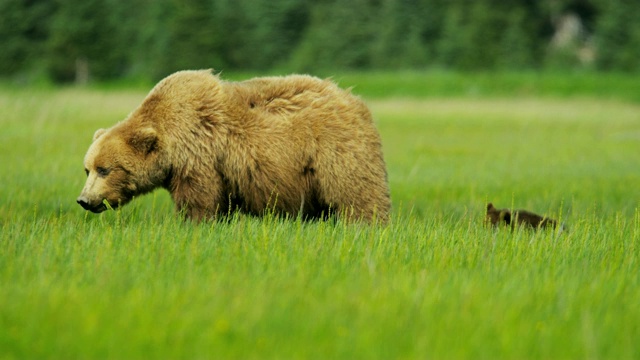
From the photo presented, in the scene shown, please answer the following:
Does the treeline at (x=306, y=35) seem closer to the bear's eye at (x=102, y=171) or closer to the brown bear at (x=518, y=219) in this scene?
the brown bear at (x=518, y=219)

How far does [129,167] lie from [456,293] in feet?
9.91

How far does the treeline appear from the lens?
Result: 1811 inches

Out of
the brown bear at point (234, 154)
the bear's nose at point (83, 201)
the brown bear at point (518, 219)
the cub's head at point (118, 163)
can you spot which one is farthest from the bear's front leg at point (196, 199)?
the brown bear at point (518, 219)

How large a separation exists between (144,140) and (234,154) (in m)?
0.65

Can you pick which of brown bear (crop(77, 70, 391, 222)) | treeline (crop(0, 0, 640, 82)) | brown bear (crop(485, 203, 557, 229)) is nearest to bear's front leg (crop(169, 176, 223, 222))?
brown bear (crop(77, 70, 391, 222))

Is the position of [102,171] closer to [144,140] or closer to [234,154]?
[144,140]

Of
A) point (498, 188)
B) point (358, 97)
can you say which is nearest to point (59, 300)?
point (358, 97)

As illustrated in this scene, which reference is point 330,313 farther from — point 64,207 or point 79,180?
point 79,180

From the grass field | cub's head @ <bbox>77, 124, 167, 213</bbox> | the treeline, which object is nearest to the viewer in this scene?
the grass field

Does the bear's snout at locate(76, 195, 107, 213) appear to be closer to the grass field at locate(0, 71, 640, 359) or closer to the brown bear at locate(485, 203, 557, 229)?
the grass field at locate(0, 71, 640, 359)

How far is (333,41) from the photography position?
51.1m

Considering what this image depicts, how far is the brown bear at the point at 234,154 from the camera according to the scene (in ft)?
20.4

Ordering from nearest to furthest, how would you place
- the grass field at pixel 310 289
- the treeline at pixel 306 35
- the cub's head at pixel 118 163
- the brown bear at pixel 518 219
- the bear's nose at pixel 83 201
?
the grass field at pixel 310 289, the bear's nose at pixel 83 201, the cub's head at pixel 118 163, the brown bear at pixel 518 219, the treeline at pixel 306 35

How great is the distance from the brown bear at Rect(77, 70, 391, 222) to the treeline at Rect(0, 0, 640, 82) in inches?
1485
